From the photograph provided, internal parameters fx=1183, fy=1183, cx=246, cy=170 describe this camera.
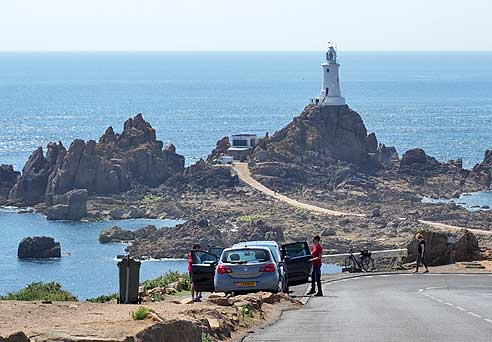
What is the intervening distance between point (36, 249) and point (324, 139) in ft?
156

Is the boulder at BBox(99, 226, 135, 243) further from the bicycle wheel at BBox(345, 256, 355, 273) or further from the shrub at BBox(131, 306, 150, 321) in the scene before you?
the shrub at BBox(131, 306, 150, 321)

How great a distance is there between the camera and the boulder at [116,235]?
8600cm

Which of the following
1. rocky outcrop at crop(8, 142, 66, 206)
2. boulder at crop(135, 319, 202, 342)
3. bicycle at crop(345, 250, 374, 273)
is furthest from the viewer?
rocky outcrop at crop(8, 142, 66, 206)

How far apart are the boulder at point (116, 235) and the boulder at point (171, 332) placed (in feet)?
236

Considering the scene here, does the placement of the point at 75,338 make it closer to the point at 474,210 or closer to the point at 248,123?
the point at 474,210

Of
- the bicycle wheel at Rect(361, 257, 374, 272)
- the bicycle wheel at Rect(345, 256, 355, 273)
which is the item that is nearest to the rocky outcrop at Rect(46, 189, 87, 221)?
the bicycle wheel at Rect(345, 256, 355, 273)

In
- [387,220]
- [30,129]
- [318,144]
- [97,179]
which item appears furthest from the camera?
[30,129]

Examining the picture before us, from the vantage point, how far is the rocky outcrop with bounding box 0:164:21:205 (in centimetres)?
10878

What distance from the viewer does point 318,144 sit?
120 metres

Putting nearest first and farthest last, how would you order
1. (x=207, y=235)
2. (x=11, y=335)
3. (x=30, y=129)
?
(x=11, y=335)
(x=207, y=235)
(x=30, y=129)

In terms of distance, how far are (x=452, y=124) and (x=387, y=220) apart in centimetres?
10812

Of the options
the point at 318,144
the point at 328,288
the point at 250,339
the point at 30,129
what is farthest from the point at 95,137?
the point at 250,339

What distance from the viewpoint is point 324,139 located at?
396 feet

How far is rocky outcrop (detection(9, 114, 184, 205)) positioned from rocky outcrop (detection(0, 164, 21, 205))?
77cm
